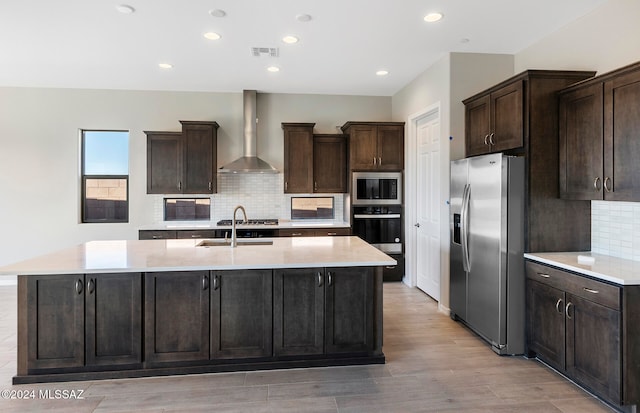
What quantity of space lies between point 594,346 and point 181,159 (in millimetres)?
5363

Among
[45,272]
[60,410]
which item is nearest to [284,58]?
[45,272]

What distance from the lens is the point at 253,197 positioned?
6.28 metres

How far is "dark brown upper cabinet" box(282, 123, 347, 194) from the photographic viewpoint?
5.98 meters

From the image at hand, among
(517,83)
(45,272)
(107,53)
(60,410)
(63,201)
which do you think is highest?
(107,53)

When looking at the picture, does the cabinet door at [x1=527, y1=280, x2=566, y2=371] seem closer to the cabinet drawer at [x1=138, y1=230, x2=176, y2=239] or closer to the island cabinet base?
the island cabinet base

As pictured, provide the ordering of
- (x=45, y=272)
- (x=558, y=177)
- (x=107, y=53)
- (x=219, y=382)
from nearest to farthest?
(x=45, y=272) < (x=219, y=382) < (x=558, y=177) < (x=107, y=53)

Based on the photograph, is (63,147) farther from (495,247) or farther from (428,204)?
(495,247)

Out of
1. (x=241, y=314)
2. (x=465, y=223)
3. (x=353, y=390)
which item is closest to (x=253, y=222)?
(x=241, y=314)

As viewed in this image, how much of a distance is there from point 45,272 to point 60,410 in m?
0.92

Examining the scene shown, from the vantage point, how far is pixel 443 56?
4508 millimetres

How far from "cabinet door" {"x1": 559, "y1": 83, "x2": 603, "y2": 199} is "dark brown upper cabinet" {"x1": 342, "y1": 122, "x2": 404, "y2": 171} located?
276 cm

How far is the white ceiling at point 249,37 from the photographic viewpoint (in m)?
3.31

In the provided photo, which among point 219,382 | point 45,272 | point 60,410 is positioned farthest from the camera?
point 219,382

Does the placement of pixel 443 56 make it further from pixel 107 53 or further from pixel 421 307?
pixel 107 53
